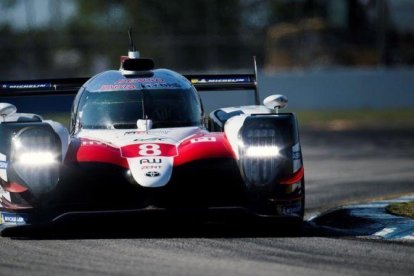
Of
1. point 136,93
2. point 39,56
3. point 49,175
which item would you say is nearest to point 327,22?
point 39,56

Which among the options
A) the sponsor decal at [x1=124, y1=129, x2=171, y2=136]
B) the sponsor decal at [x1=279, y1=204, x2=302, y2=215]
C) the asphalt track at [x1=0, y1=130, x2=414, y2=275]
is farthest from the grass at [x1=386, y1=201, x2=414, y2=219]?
the sponsor decal at [x1=124, y1=129, x2=171, y2=136]

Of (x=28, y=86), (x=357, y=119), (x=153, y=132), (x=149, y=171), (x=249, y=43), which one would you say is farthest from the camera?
(x=249, y=43)

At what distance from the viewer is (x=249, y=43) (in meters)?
30.8

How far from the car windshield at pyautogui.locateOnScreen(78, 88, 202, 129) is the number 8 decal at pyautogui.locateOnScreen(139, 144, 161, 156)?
1025mm

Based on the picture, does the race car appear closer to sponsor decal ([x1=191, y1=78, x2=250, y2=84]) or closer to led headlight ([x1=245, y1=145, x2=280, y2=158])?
led headlight ([x1=245, y1=145, x2=280, y2=158])

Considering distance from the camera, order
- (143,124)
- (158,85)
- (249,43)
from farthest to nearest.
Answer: (249,43) → (158,85) → (143,124)

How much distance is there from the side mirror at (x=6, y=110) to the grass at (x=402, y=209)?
11.8ft

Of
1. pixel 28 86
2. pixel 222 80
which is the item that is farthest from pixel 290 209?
pixel 28 86

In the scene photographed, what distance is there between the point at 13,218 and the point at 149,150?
4.04 feet

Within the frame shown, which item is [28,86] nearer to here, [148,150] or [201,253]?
[148,150]

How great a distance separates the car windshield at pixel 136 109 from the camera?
34.8ft

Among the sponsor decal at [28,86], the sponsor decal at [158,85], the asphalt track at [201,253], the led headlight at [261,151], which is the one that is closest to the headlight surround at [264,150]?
the led headlight at [261,151]

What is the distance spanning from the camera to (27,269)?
765 cm

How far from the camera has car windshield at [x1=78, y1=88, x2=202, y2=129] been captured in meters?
10.6
